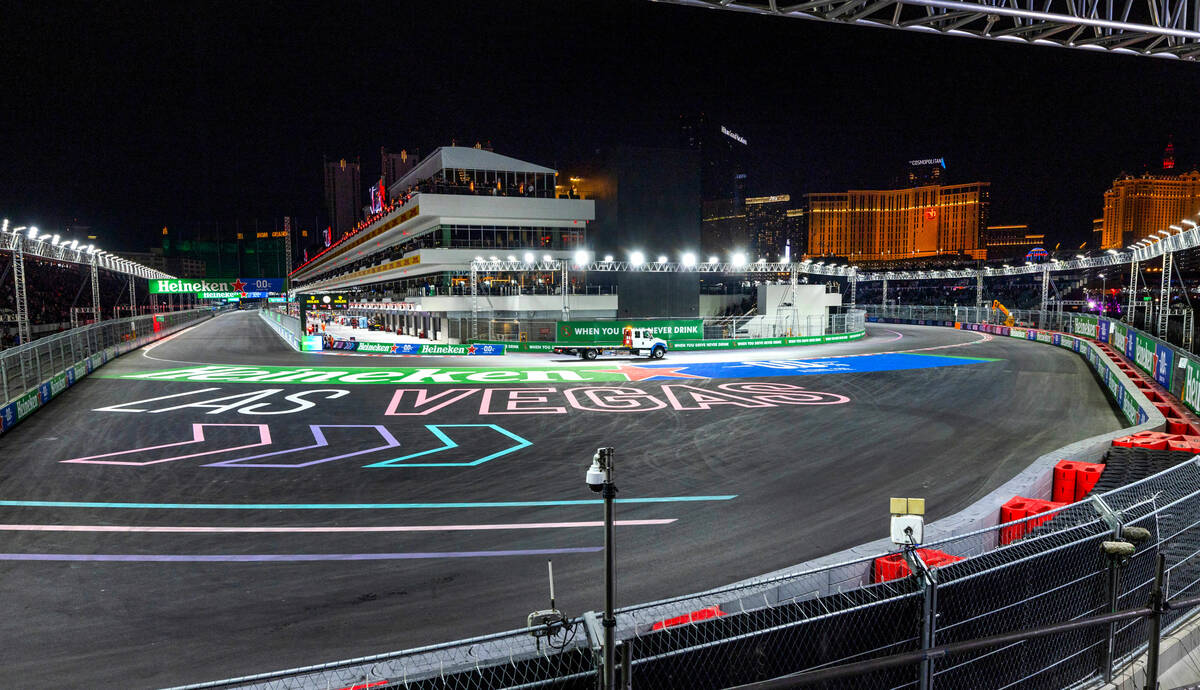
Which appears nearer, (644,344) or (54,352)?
(54,352)

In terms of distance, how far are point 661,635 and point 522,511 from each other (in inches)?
280

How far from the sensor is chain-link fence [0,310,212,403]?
19.0 metres

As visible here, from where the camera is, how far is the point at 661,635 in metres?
4.44

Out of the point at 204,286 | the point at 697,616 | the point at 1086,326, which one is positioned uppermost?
the point at 204,286

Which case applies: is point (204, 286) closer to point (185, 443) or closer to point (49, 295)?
point (49, 295)

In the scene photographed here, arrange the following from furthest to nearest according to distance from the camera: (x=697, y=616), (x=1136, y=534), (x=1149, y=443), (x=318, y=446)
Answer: (x=318, y=446), (x=1149, y=443), (x=697, y=616), (x=1136, y=534)

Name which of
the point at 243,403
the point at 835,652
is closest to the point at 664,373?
the point at 243,403

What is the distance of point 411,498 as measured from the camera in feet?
39.6

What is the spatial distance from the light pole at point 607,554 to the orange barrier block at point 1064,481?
9461 mm

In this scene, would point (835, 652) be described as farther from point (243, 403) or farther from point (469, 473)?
point (243, 403)

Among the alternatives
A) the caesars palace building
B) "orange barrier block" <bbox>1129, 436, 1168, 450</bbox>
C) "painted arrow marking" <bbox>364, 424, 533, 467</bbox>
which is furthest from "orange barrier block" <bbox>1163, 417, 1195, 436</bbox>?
the caesars palace building

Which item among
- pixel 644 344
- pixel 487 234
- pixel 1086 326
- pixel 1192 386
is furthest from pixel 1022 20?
pixel 487 234

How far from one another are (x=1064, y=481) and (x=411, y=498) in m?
11.5

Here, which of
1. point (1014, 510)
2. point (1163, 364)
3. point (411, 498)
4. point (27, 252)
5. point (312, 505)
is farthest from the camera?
point (27, 252)
